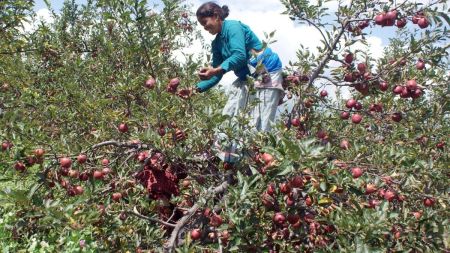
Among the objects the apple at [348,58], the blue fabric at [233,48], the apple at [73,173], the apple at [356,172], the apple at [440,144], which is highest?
the blue fabric at [233,48]

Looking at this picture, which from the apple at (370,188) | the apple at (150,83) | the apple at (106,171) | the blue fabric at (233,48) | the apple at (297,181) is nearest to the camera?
the apple at (297,181)

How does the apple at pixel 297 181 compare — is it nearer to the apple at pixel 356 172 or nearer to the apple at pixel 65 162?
the apple at pixel 356 172

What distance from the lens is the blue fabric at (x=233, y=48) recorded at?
320 cm

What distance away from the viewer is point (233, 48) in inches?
127

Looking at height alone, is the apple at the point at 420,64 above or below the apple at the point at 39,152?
above

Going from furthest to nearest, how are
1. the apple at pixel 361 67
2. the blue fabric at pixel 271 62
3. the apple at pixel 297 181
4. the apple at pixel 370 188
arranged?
the blue fabric at pixel 271 62 < the apple at pixel 361 67 < the apple at pixel 370 188 < the apple at pixel 297 181

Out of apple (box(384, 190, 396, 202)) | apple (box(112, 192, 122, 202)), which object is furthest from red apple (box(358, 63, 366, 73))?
apple (box(112, 192, 122, 202))

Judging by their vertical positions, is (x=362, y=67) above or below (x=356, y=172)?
above

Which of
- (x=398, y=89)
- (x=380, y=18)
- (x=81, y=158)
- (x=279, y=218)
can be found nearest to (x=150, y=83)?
(x=81, y=158)

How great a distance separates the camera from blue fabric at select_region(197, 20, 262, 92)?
3.20 m

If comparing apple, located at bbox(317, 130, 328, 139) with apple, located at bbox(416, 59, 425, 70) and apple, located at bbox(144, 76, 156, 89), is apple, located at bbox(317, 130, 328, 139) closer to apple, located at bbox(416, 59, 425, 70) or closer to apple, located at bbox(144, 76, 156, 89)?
apple, located at bbox(416, 59, 425, 70)

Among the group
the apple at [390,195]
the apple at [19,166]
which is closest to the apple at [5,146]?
the apple at [19,166]

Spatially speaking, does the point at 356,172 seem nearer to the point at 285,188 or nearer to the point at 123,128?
the point at 285,188

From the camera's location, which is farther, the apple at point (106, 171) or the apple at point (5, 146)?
the apple at point (106, 171)
